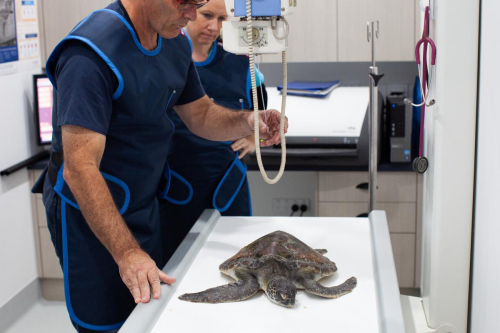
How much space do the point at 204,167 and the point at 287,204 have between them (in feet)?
5.23

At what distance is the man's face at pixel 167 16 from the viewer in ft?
5.32

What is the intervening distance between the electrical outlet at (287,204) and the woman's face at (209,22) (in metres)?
1.78

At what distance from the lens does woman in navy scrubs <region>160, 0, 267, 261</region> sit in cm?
233

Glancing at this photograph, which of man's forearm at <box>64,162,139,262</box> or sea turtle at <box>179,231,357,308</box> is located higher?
man's forearm at <box>64,162,139,262</box>

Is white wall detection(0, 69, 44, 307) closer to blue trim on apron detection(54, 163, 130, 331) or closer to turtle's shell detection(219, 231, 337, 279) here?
blue trim on apron detection(54, 163, 130, 331)

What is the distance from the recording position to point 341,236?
1.86m

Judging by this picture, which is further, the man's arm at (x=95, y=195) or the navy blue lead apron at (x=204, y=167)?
the navy blue lead apron at (x=204, y=167)

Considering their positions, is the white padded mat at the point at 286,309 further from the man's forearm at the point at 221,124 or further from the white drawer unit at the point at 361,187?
the white drawer unit at the point at 361,187

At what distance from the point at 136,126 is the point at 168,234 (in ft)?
2.36

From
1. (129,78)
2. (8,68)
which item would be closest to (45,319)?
(8,68)

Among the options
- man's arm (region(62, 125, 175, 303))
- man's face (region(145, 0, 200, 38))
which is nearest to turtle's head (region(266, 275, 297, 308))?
man's arm (region(62, 125, 175, 303))

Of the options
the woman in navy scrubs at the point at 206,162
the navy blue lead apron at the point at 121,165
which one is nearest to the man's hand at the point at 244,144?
the woman in navy scrubs at the point at 206,162

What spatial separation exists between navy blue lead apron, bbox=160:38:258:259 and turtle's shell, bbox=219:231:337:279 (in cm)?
69

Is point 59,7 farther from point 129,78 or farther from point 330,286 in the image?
point 330,286
